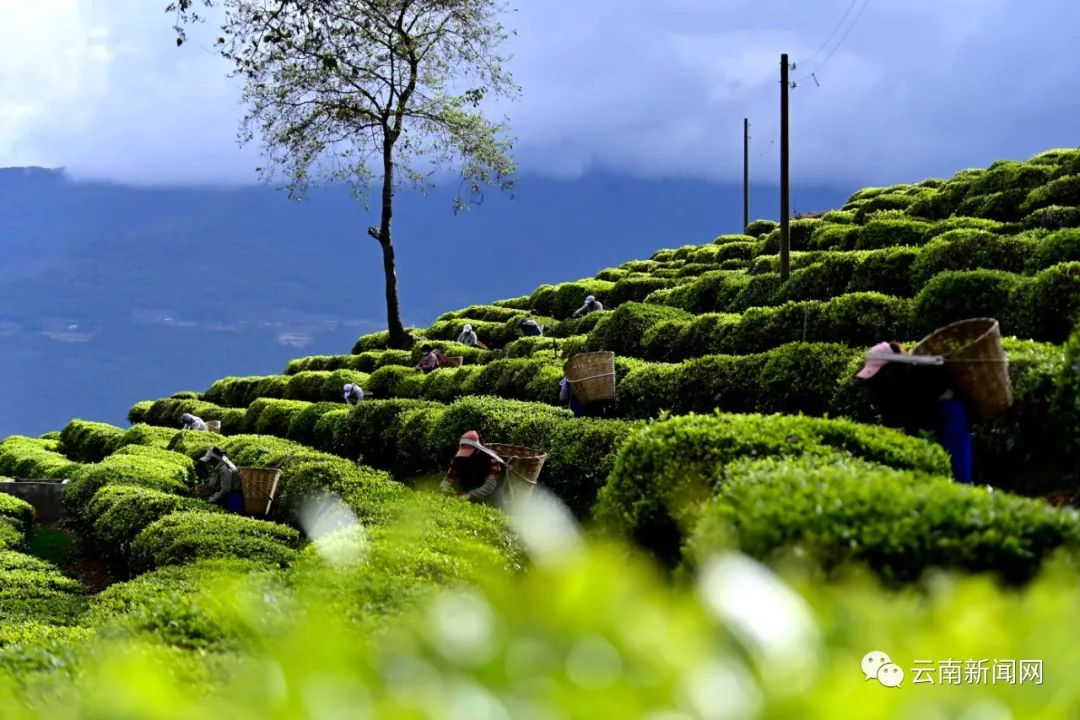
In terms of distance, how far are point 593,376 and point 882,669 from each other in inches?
415

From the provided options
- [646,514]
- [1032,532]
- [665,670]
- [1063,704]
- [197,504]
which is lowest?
[197,504]

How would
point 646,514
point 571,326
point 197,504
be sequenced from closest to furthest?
point 646,514 < point 197,504 < point 571,326

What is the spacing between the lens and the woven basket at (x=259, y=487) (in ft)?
43.5

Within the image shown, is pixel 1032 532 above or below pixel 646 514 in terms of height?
above

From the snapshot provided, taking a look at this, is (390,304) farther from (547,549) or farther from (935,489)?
(547,549)

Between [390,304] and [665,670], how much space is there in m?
27.8

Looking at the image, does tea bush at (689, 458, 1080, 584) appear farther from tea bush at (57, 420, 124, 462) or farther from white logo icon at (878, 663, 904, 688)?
tea bush at (57, 420, 124, 462)

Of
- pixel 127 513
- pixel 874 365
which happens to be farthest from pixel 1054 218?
pixel 127 513

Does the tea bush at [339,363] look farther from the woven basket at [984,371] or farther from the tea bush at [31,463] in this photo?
the woven basket at [984,371]

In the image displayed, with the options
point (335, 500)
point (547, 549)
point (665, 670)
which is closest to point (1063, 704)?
point (665, 670)

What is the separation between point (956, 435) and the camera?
6.21m

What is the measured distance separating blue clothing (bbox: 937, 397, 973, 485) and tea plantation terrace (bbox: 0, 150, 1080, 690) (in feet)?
1.63

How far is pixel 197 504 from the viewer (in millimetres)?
13352

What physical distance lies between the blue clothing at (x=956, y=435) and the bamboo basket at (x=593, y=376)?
236 inches
